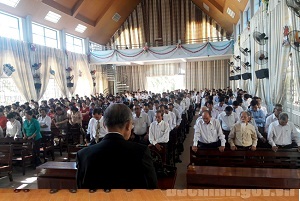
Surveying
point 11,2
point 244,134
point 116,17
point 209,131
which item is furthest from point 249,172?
point 116,17

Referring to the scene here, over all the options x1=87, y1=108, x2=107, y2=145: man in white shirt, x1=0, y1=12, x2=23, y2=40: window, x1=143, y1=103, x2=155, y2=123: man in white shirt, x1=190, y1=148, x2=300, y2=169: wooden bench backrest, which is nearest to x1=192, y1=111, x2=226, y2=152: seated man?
x1=190, y1=148, x2=300, y2=169: wooden bench backrest

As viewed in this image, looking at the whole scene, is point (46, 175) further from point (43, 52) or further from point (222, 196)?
point (43, 52)

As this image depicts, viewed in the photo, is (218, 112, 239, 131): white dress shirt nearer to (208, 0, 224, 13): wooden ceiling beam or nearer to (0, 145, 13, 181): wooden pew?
(0, 145, 13, 181): wooden pew

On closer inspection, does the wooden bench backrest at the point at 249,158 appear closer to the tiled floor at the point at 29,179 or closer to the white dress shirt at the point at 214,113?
the tiled floor at the point at 29,179

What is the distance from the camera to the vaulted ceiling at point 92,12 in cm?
1116

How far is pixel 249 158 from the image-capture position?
401 centimetres

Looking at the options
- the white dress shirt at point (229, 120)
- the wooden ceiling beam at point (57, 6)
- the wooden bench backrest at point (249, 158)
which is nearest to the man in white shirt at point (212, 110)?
the white dress shirt at point (229, 120)

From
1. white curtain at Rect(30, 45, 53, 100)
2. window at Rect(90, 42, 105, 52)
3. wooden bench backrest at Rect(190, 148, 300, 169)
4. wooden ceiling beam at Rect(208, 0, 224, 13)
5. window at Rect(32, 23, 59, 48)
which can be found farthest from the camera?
window at Rect(90, 42, 105, 52)

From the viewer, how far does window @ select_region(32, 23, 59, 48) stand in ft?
39.7

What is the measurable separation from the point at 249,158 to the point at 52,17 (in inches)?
488

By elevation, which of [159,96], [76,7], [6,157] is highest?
[76,7]

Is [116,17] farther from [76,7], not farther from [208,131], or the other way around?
[208,131]

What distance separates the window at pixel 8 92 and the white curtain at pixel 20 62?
0.90 feet

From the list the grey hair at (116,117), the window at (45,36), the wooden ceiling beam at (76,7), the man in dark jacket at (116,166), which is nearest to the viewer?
the man in dark jacket at (116,166)
